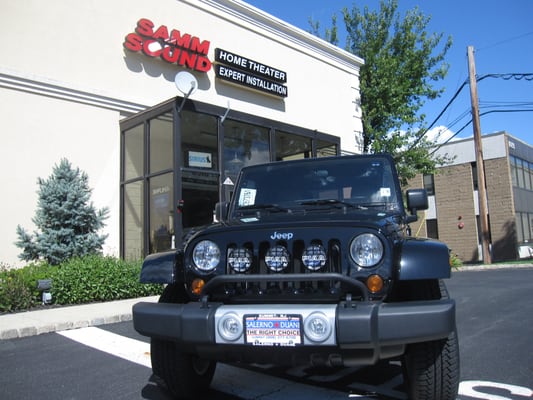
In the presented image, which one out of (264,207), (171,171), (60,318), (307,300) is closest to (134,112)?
(171,171)

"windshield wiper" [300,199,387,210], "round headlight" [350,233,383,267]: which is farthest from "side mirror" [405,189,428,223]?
"round headlight" [350,233,383,267]

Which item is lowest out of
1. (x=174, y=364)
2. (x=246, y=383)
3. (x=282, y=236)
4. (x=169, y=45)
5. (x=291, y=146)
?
(x=246, y=383)

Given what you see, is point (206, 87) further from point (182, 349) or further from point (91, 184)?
point (182, 349)

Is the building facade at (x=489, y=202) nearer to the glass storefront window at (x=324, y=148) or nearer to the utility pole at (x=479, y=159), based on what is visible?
the utility pole at (x=479, y=159)

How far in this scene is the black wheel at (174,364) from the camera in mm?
3211

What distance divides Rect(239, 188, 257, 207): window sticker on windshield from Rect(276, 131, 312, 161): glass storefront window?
377 inches

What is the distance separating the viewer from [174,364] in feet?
10.5

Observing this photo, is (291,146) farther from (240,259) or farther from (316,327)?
(316,327)

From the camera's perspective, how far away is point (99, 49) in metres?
11.5

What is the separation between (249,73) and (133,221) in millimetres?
6017

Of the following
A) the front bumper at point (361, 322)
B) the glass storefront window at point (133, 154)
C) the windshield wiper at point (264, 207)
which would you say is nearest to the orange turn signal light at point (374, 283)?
the front bumper at point (361, 322)

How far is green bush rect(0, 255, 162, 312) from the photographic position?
768 centimetres

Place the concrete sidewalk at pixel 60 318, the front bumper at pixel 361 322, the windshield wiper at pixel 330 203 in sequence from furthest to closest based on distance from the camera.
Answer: the concrete sidewalk at pixel 60 318 < the windshield wiper at pixel 330 203 < the front bumper at pixel 361 322

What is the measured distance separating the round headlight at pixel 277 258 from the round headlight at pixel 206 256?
35 cm
